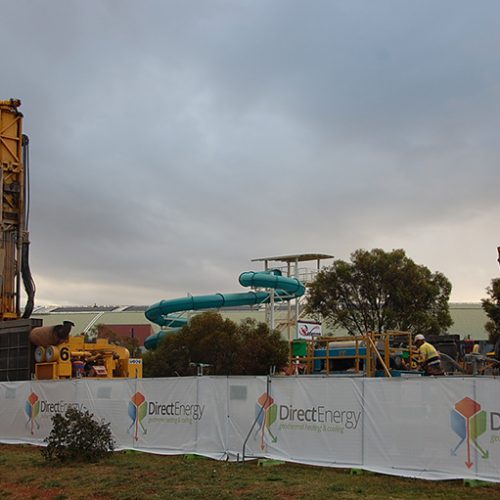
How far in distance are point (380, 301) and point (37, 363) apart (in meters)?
24.7

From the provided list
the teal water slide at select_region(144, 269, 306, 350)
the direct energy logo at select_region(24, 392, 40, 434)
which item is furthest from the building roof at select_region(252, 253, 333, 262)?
the direct energy logo at select_region(24, 392, 40, 434)

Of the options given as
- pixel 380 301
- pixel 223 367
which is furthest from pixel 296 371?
pixel 380 301

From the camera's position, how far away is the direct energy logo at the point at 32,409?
1998cm

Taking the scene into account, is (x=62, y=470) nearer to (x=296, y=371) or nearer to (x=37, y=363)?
(x=37, y=363)

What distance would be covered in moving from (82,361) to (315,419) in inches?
459

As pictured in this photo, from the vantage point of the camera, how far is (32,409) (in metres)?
20.2

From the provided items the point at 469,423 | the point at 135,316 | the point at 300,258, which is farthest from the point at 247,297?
the point at 135,316

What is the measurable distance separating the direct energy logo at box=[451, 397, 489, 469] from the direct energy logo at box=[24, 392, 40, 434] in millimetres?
12136

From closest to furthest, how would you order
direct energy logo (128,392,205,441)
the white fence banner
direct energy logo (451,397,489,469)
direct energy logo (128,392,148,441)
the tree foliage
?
direct energy logo (451,397,489,469)
the white fence banner
direct energy logo (128,392,205,441)
direct energy logo (128,392,148,441)
the tree foliage

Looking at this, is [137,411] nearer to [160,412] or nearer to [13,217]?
[160,412]

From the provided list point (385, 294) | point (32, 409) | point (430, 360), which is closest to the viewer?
point (430, 360)

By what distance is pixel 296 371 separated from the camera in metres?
24.3

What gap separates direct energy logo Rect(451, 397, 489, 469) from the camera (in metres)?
11.6

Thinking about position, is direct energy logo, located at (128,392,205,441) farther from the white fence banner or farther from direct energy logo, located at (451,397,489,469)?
direct energy logo, located at (451,397,489,469)
